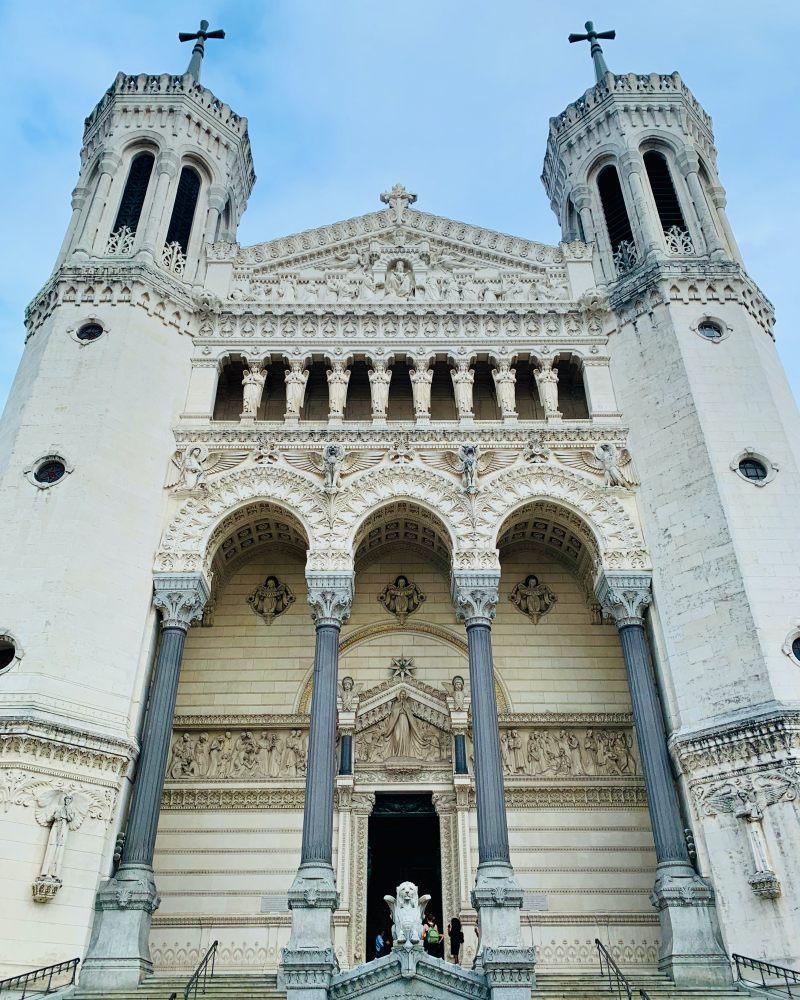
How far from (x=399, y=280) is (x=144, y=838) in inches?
567

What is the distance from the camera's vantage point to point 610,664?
19109 millimetres

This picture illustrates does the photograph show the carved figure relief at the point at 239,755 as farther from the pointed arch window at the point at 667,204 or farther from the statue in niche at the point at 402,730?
the pointed arch window at the point at 667,204

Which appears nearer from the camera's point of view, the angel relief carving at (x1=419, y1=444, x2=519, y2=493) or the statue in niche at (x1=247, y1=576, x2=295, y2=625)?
the angel relief carving at (x1=419, y1=444, x2=519, y2=493)

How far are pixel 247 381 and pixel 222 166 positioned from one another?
25.9 feet

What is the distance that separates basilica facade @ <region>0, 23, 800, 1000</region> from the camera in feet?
46.0

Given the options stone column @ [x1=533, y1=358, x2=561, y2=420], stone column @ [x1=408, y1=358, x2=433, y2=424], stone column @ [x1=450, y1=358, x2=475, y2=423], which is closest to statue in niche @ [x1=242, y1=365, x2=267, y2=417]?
stone column @ [x1=408, y1=358, x2=433, y2=424]

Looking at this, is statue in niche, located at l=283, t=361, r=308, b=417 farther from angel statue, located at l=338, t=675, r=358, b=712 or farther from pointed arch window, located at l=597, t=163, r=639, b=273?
pointed arch window, located at l=597, t=163, r=639, b=273

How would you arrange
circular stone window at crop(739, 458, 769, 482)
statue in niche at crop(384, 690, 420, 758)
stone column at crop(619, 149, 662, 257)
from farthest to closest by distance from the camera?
stone column at crop(619, 149, 662, 257)
statue in niche at crop(384, 690, 420, 758)
circular stone window at crop(739, 458, 769, 482)

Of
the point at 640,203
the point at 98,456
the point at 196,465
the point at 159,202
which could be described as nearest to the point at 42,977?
the point at 98,456

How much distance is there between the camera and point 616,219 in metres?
23.3

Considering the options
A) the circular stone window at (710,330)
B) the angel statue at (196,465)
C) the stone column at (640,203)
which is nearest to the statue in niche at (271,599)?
the angel statue at (196,465)

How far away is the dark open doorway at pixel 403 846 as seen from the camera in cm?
1767

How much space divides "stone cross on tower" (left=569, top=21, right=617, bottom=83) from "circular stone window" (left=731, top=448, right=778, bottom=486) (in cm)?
1539

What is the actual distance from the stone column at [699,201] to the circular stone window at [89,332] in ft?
47.7
